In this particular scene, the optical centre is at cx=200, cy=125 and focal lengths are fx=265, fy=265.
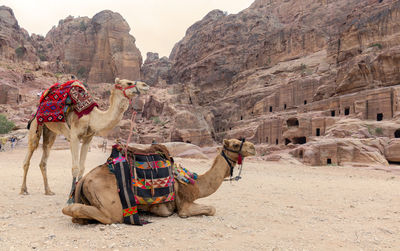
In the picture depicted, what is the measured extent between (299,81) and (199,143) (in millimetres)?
21757

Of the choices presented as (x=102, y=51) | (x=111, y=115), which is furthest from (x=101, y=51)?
(x=111, y=115)

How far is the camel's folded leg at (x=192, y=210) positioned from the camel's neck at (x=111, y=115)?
2.39 metres

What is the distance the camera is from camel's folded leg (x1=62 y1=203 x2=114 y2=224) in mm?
3838

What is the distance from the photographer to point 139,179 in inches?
172

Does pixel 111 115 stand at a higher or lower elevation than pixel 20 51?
lower

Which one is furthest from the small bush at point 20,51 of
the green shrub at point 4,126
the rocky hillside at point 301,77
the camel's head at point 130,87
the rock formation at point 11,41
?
the camel's head at point 130,87

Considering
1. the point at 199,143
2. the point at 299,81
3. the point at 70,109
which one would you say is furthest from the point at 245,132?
the point at 70,109

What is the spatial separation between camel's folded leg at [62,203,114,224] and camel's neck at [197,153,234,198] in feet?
5.61

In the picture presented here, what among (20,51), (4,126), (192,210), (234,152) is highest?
(20,51)

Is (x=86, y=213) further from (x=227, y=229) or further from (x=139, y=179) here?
(x=227, y=229)

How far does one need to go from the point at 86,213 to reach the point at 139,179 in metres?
0.92

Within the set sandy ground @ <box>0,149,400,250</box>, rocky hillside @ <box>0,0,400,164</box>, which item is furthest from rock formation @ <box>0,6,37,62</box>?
sandy ground @ <box>0,149,400,250</box>

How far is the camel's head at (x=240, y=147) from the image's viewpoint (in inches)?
194

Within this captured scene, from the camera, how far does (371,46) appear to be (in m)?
44.8
